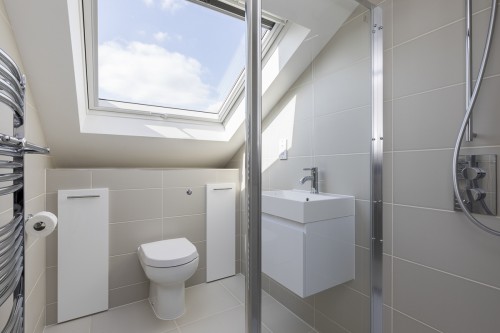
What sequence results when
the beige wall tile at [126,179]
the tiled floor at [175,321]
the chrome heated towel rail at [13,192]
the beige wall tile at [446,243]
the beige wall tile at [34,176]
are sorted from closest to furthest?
1. the chrome heated towel rail at [13,192]
2. the beige wall tile at [446,243]
3. the beige wall tile at [34,176]
4. the tiled floor at [175,321]
5. the beige wall tile at [126,179]

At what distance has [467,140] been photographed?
981 millimetres

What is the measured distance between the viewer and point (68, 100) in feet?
5.05

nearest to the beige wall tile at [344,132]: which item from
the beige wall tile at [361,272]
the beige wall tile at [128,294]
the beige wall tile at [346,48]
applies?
the beige wall tile at [346,48]

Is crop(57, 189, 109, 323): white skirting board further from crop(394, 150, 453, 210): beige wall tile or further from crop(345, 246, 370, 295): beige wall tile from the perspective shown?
crop(394, 150, 453, 210): beige wall tile

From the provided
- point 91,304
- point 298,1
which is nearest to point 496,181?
point 298,1

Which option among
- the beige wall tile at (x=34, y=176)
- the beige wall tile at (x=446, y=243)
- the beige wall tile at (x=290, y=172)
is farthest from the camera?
the beige wall tile at (x=34, y=176)

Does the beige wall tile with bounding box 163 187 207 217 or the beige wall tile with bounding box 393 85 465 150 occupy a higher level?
the beige wall tile with bounding box 393 85 465 150

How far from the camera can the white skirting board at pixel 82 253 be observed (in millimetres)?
1774

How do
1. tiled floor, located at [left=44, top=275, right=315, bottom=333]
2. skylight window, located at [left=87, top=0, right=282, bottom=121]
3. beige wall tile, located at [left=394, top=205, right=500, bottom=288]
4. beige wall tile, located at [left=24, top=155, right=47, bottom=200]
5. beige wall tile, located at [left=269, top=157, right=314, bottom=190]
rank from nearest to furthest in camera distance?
beige wall tile, located at [left=394, top=205, right=500, bottom=288] < beige wall tile, located at [left=269, top=157, right=314, bottom=190] < beige wall tile, located at [left=24, top=155, right=47, bottom=200] < skylight window, located at [left=87, top=0, right=282, bottom=121] < tiled floor, located at [left=44, top=275, right=315, bottom=333]

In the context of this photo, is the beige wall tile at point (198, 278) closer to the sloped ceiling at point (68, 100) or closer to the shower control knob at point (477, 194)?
the sloped ceiling at point (68, 100)

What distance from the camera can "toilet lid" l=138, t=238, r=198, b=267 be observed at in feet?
5.61

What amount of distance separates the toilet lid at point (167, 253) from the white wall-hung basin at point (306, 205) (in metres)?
0.96

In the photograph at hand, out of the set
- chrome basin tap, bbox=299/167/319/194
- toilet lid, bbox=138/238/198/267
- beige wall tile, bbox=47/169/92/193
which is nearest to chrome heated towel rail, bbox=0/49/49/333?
toilet lid, bbox=138/238/198/267

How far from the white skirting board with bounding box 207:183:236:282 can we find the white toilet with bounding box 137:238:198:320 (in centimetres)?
43
